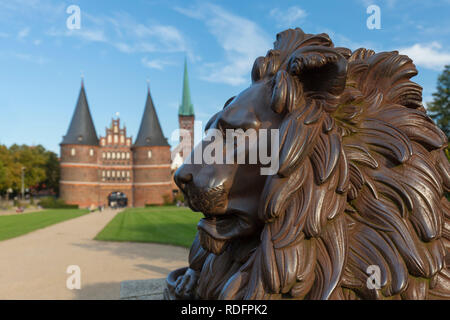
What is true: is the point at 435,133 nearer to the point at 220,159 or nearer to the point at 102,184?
the point at 220,159

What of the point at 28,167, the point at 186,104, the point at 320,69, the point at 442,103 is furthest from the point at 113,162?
the point at 320,69

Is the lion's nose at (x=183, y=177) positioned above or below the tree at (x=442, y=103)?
below

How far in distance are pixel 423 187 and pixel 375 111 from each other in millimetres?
319

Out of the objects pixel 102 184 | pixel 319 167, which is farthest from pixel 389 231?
pixel 102 184

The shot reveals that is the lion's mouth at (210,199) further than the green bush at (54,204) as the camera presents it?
No

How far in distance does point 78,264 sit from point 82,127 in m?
43.2

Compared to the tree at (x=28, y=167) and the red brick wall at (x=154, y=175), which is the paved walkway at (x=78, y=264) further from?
the red brick wall at (x=154, y=175)

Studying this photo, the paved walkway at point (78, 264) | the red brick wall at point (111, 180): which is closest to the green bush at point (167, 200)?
the red brick wall at point (111, 180)

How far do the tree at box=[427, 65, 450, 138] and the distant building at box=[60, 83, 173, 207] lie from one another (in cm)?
3579

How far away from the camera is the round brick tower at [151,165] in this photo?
162ft

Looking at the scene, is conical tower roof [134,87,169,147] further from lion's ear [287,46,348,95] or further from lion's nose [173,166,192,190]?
lion's ear [287,46,348,95]

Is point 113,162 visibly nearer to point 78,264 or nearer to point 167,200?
point 167,200

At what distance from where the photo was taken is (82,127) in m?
47.9

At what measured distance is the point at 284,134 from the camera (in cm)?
113
